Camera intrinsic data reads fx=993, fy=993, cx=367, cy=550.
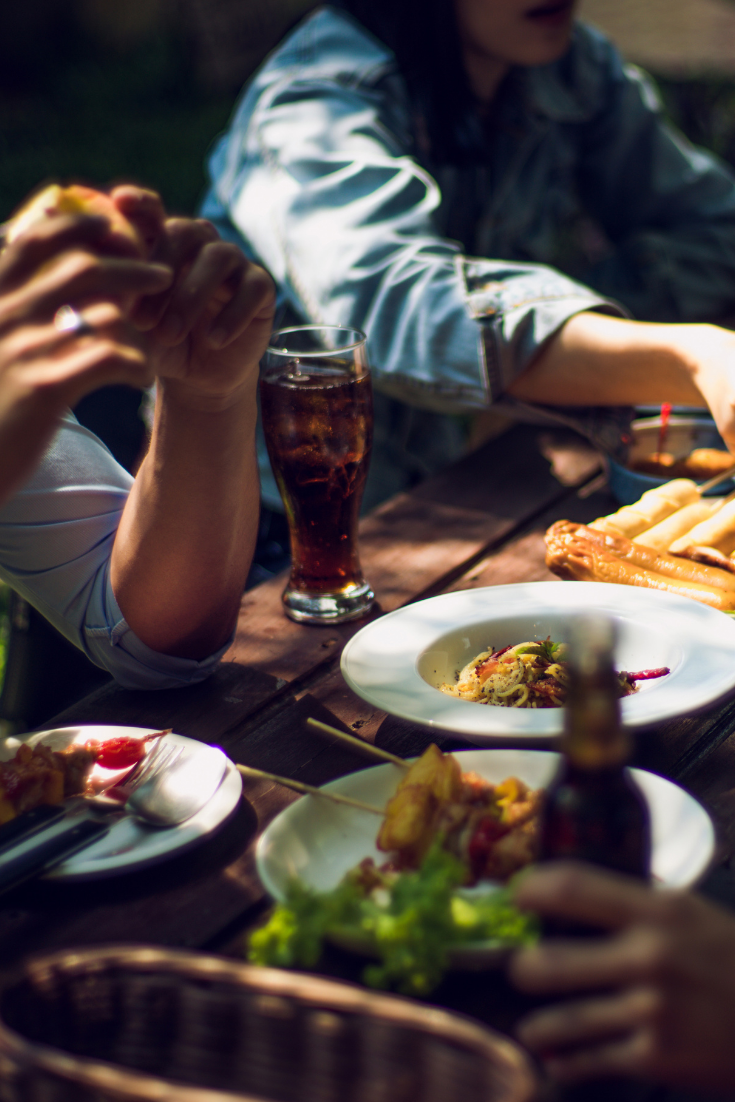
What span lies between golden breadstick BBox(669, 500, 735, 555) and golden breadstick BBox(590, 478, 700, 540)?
94 mm

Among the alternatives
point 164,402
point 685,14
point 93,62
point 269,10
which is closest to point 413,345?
point 164,402

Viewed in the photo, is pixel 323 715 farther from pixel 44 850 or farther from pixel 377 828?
pixel 44 850

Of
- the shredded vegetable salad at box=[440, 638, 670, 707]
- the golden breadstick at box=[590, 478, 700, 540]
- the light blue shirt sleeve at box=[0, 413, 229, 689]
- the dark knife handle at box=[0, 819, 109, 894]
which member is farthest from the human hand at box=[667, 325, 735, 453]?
the dark knife handle at box=[0, 819, 109, 894]

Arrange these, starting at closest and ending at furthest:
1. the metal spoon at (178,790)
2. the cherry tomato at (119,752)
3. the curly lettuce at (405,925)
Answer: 1. the curly lettuce at (405,925)
2. the metal spoon at (178,790)
3. the cherry tomato at (119,752)

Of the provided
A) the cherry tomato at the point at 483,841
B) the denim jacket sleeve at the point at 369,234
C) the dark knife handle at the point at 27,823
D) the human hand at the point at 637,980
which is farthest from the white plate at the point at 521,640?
the denim jacket sleeve at the point at 369,234

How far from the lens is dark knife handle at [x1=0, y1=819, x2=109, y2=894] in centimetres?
97

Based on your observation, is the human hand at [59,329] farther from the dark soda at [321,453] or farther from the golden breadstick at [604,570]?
the golden breadstick at [604,570]

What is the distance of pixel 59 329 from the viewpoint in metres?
0.83

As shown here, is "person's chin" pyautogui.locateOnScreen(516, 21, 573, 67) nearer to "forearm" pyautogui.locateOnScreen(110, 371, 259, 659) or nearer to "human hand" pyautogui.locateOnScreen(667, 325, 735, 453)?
"human hand" pyautogui.locateOnScreen(667, 325, 735, 453)

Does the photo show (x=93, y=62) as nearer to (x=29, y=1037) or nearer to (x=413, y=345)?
(x=413, y=345)

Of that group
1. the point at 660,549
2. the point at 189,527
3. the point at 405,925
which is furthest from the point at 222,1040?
the point at 660,549

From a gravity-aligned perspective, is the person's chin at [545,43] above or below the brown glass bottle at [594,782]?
above

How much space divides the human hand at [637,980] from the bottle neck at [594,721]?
10 cm

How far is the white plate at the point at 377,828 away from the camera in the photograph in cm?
87
